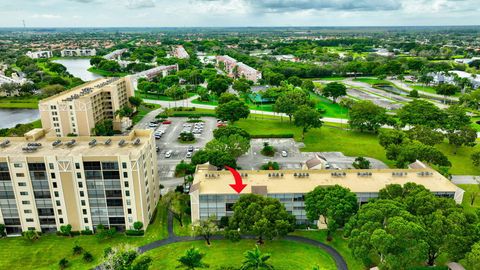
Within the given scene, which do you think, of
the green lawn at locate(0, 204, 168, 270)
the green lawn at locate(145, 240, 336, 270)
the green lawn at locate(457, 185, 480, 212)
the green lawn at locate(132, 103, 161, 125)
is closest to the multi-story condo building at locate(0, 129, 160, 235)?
the green lawn at locate(0, 204, 168, 270)

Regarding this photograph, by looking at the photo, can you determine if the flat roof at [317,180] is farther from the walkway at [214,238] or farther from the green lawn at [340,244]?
the walkway at [214,238]

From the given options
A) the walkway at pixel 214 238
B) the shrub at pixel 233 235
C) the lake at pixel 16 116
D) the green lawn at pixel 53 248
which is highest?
the shrub at pixel 233 235

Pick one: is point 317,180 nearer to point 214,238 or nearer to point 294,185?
point 294,185

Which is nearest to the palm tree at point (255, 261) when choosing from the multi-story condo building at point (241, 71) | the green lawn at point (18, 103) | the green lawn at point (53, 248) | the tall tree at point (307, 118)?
the green lawn at point (53, 248)

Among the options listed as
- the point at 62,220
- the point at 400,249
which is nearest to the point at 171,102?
the point at 62,220

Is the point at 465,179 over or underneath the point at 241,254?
over

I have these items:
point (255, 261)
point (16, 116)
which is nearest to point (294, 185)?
point (255, 261)

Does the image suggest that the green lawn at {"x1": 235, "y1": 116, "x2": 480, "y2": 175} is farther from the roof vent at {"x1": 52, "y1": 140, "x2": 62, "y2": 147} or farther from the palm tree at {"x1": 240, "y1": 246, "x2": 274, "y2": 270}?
the roof vent at {"x1": 52, "y1": 140, "x2": 62, "y2": 147}
